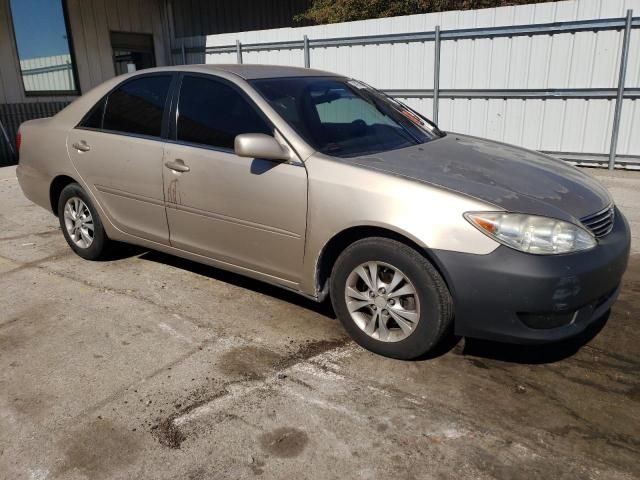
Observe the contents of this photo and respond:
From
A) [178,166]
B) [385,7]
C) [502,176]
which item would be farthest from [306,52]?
[502,176]

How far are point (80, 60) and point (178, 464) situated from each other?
11409 mm

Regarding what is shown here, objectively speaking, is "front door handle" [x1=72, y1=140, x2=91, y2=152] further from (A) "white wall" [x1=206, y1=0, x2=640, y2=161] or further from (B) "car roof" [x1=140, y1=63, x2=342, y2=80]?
(A) "white wall" [x1=206, y1=0, x2=640, y2=161]

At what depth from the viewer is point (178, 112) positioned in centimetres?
383

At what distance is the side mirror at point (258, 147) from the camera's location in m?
3.16

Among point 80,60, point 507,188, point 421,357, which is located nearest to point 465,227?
point 507,188

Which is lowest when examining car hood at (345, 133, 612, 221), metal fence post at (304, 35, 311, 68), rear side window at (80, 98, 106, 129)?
car hood at (345, 133, 612, 221)

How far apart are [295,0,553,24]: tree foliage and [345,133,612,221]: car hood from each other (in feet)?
36.4

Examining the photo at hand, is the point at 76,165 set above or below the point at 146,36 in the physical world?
below

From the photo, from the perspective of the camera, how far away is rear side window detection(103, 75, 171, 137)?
3965 mm

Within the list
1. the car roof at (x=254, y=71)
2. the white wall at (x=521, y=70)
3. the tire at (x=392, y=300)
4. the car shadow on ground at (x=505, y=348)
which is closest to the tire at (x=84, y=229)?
the car roof at (x=254, y=71)

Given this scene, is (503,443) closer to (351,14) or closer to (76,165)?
(76,165)

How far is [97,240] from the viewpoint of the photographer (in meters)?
4.60

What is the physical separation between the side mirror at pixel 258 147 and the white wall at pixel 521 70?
21.7 ft


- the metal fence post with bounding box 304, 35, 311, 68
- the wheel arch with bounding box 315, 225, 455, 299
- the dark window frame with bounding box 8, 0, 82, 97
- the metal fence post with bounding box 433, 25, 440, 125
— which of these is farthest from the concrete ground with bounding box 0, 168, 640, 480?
the dark window frame with bounding box 8, 0, 82, 97
